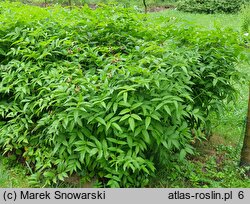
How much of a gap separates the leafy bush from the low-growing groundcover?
37.0 ft

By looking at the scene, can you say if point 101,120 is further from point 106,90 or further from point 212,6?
point 212,6

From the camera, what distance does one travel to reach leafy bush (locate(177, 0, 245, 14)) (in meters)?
14.6

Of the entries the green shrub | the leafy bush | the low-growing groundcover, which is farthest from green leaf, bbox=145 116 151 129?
the leafy bush

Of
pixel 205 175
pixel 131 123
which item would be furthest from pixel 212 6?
pixel 131 123

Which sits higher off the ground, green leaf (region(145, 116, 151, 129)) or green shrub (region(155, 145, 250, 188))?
green leaf (region(145, 116, 151, 129))

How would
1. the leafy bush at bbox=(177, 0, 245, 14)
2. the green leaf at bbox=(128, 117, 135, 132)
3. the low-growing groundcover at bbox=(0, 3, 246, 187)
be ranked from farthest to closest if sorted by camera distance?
the leafy bush at bbox=(177, 0, 245, 14), the low-growing groundcover at bbox=(0, 3, 246, 187), the green leaf at bbox=(128, 117, 135, 132)

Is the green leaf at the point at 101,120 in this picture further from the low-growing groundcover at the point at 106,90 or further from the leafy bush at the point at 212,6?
the leafy bush at the point at 212,6

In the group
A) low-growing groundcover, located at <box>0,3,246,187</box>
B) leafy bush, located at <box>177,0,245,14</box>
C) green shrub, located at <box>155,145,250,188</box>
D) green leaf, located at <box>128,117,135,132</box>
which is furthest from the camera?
leafy bush, located at <box>177,0,245,14</box>

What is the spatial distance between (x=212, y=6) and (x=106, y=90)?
12.7 m

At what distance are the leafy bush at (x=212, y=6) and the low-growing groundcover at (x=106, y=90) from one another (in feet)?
37.0

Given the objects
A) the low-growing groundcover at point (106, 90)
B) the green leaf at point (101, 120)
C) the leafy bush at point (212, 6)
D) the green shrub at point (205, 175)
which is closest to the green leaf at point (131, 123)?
the low-growing groundcover at point (106, 90)

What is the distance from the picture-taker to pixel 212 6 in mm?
14570

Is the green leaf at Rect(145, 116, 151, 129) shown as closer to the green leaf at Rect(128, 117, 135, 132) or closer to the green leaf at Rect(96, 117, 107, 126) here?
the green leaf at Rect(128, 117, 135, 132)

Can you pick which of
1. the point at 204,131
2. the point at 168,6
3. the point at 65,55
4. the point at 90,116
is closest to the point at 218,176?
the point at 204,131
